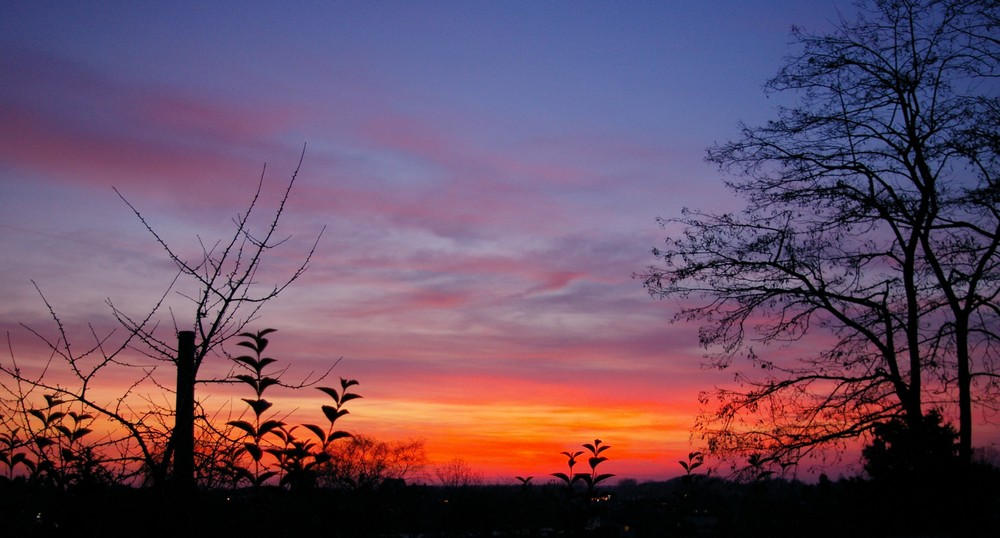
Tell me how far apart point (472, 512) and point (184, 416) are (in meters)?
2.88

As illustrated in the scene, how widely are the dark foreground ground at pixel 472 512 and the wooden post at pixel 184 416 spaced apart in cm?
14

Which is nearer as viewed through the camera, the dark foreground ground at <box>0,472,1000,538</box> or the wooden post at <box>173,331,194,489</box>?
the dark foreground ground at <box>0,472,1000,538</box>

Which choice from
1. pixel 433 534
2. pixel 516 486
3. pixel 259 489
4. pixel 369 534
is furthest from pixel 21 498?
pixel 516 486

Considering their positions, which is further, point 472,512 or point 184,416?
point 472,512

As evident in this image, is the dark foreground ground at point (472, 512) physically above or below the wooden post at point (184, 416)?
below

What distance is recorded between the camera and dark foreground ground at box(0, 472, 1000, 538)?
3701 mm

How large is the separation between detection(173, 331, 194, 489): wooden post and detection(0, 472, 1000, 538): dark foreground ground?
0.46 feet

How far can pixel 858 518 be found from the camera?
1226 cm

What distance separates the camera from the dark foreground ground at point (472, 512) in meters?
3.70

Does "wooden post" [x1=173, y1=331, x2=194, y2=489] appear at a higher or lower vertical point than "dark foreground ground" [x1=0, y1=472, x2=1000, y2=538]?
higher

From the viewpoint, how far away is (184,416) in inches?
162

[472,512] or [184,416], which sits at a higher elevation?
[184,416]

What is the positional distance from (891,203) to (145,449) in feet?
38.8

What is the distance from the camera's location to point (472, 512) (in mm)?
6258
